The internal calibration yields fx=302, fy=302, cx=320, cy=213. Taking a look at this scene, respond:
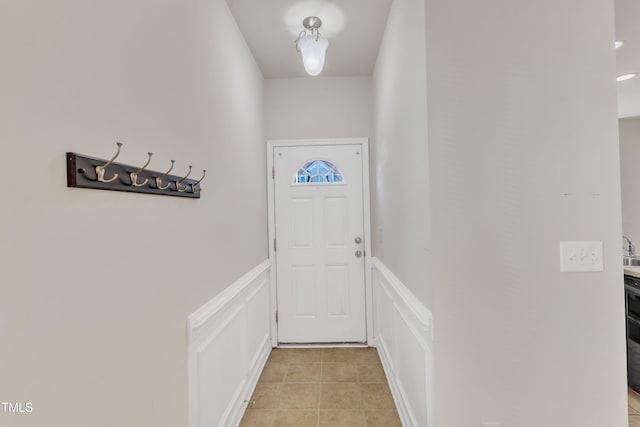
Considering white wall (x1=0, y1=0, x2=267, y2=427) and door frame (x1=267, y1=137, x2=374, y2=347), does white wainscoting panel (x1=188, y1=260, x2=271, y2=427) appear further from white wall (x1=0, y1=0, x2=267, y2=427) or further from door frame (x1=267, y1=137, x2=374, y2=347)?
door frame (x1=267, y1=137, x2=374, y2=347)

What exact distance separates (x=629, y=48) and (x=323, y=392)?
3.47 meters

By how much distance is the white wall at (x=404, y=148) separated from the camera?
1408mm

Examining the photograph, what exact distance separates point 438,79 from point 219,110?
122 centimetres

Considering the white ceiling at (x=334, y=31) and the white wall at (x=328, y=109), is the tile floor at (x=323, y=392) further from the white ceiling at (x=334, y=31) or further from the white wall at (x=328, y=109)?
the white ceiling at (x=334, y=31)

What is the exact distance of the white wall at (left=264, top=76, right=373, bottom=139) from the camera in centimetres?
305

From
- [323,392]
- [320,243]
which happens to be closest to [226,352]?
[323,392]

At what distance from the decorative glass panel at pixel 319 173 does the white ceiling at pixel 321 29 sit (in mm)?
908

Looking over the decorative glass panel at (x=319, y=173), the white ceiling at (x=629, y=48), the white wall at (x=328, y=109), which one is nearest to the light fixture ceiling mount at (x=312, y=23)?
the white wall at (x=328, y=109)

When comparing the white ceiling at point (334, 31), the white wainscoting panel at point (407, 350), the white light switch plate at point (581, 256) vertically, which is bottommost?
the white wainscoting panel at point (407, 350)

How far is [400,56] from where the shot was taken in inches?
70.9

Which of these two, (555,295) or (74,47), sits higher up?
(74,47)

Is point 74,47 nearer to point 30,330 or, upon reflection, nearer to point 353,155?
point 30,330

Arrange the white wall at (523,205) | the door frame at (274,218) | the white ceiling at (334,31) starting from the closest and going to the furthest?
1. the white wall at (523,205)
2. the white ceiling at (334,31)
3. the door frame at (274,218)

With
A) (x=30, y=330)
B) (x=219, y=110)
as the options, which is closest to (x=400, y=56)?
(x=219, y=110)
